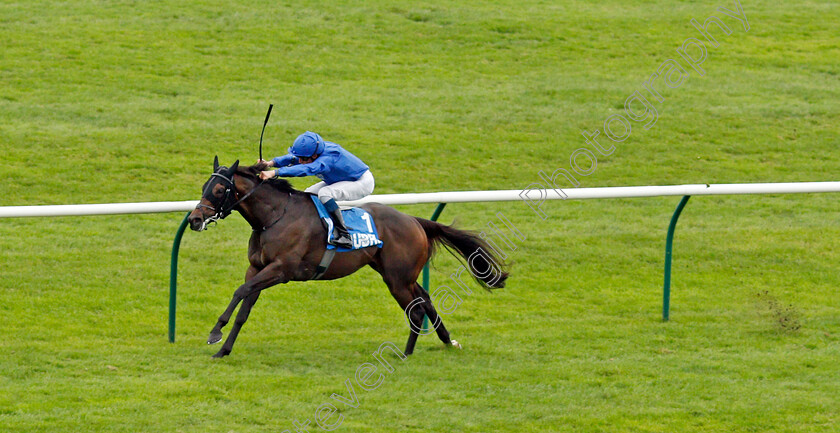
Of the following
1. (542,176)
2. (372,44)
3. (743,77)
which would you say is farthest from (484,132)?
(743,77)

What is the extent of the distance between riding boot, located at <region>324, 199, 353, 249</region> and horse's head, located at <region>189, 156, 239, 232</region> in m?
0.59

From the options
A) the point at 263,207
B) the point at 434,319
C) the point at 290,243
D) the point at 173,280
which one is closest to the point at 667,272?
the point at 434,319

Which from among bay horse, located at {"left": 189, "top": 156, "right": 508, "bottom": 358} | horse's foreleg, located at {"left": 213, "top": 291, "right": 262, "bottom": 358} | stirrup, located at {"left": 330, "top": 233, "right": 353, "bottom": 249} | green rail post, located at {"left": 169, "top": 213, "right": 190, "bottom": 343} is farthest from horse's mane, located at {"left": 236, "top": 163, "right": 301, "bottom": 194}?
horse's foreleg, located at {"left": 213, "top": 291, "right": 262, "bottom": 358}

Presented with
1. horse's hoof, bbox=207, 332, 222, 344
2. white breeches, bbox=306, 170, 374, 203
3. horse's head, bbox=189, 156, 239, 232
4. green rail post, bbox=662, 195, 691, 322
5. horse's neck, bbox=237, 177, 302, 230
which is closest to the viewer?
horse's head, bbox=189, 156, 239, 232

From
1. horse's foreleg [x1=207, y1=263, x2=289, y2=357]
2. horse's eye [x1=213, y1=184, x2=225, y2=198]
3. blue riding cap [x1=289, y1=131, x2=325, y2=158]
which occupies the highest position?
blue riding cap [x1=289, y1=131, x2=325, y2=158]

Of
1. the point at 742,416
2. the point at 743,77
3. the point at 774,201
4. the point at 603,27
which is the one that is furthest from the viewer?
the point at 603,27

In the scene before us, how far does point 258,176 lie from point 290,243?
0.45 metres

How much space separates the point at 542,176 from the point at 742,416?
651 cm

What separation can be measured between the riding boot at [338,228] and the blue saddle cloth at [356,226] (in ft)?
0.08

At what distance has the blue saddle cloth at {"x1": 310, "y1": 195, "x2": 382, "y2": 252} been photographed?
21.2 ft

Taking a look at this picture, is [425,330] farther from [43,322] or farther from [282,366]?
[43,322]

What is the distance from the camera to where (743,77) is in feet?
50.9

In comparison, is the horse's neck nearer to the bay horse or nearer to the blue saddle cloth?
the bay horse

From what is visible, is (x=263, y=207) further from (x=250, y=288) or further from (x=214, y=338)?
(x=214, y=338)
